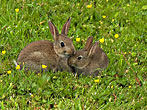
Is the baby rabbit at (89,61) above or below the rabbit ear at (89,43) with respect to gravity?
below

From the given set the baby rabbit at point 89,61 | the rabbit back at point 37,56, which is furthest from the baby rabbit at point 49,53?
the baby rabbit at point 89,61

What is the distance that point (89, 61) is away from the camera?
646 centimetres

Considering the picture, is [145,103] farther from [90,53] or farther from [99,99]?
[90,53]

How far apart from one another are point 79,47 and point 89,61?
0.73 m

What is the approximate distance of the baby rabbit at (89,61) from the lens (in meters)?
6.33

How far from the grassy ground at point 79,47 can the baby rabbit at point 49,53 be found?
260 millimetres

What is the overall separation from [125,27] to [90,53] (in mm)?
1835

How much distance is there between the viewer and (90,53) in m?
6.29

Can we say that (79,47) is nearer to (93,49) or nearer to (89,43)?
(89,43)

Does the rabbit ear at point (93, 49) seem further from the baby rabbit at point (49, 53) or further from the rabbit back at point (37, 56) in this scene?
the rabbit back at point (37, 56)

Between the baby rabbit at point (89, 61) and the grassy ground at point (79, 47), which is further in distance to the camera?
the baby rabbit at point (89, 61)

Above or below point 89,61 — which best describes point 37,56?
above

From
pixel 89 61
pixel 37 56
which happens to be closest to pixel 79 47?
pixel 89 61

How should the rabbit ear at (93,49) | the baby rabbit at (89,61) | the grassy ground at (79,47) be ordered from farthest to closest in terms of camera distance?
the baby rabbit at (89,61), the rabbit ear at (93,49), the grassy ground at (79,47)
